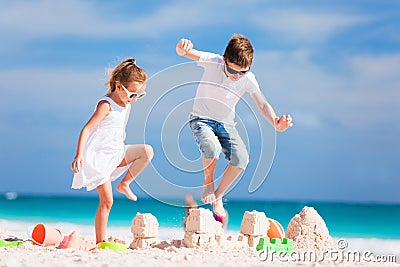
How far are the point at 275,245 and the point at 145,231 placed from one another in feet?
4.16

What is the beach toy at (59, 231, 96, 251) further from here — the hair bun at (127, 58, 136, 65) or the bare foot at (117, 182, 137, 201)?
the hair bun at (127, 58, 136, 65)

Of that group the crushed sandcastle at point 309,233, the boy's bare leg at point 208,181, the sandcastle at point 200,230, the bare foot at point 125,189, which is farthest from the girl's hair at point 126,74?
the crushed sandcastle at point 309,233

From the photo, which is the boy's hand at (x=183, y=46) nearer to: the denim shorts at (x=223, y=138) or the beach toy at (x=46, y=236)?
the denim shorts at (x=223, y=138)

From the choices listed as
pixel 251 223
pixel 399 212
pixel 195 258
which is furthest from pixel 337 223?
pixel 195 258

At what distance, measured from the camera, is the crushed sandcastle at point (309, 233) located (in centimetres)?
667

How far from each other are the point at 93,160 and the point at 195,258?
190cm

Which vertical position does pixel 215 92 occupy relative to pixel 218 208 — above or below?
above

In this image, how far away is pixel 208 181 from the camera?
6.34 m

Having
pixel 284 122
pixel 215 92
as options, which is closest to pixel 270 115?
pixel 284 122

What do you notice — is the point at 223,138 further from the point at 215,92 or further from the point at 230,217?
the point at 230,217

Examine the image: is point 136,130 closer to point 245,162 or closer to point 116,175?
point 116,175

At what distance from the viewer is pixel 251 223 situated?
628 centimetres

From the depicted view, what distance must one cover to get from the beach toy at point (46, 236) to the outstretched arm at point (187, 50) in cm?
226

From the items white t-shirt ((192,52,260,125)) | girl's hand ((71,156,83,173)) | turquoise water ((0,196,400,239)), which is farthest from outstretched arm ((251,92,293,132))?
turquoise water ((0,196,400,239))
